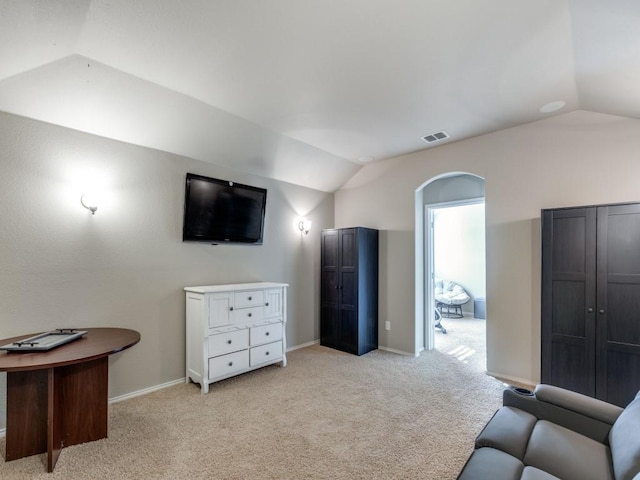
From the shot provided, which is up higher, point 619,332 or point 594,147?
point 594,147

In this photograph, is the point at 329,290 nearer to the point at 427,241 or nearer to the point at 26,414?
the point at 427,241

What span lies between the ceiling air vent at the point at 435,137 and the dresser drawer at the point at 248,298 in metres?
2.80

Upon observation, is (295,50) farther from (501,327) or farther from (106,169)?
(501,327)

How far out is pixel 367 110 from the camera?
10.00ft

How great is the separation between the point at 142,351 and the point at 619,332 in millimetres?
4406

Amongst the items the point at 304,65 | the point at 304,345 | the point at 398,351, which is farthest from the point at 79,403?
the point at 398,351

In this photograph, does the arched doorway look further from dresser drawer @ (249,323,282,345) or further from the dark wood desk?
the dark wood desk

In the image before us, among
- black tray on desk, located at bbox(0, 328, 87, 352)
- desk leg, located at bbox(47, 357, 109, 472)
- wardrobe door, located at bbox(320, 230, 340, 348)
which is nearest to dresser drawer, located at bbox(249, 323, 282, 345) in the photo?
wardrobe door, located at bbox(320, 230, 340, 348)

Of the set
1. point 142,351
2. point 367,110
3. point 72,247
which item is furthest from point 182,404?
point 367,110

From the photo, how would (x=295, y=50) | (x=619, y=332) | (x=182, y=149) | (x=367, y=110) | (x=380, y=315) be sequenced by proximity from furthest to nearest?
(x=380, y=315) → (x=182, y=149) → (x=367, y=110) → (x=619, y=332) → (x=295, y=50)

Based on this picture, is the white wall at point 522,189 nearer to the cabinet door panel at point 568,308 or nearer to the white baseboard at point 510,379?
the white baseboard at point 510,379

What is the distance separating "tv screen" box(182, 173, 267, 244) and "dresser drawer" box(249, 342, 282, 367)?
135cm

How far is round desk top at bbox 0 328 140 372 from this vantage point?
1.82m

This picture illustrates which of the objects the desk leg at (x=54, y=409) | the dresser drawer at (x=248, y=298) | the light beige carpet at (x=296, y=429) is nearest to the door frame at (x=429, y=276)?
the light beige carpet at (x=296, y=429)
